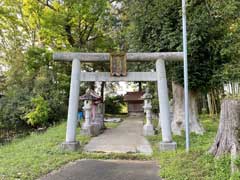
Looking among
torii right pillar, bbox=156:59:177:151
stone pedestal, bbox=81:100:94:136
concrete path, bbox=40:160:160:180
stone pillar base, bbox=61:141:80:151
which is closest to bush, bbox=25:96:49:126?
stone pedestal, bbox=81:100:94:136

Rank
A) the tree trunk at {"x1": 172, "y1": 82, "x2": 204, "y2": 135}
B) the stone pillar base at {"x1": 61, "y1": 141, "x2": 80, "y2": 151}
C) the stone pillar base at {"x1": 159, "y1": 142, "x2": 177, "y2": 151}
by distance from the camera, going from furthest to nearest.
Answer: the tree trunk at {"x1": 172, "y1": 82, "x2": 204, "y2": 135} < the stone pillar base at {"x1": 61, "y1": 141, "x2": 80, "y2": 151} < the stone pillar base at {"x1": 159, "y1": 142, "x2": 177, "y2": 151}

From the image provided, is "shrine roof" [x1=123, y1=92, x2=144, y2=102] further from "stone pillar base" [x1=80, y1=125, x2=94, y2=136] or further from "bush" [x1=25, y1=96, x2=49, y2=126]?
"stone pillar base" [x1=80, y1=125, x2=94, y2=136]

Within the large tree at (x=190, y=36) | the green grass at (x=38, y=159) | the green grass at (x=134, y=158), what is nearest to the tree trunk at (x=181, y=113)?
the large tree at (x=190, y=36)

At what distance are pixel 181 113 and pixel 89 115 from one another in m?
3.82

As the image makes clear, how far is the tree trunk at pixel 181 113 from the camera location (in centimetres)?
1014

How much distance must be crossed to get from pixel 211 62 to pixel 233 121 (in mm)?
4769

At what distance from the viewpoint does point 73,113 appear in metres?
7.43

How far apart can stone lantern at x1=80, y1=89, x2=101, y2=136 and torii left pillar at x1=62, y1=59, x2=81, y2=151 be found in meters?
2.96

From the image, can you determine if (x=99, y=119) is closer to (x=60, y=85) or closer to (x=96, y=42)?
(x=60, y=85)

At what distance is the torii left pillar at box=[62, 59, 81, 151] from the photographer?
7.27 meters

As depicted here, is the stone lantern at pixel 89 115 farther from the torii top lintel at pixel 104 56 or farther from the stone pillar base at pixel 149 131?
the torii top lintel at pixel 104 56

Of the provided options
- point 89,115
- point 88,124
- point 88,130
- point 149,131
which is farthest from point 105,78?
point 149,131

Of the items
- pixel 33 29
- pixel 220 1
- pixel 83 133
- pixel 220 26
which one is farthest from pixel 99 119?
pixel 33 29

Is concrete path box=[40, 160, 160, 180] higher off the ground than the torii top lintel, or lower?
lower
